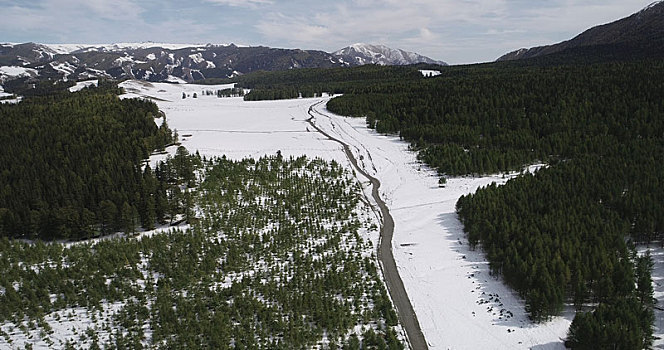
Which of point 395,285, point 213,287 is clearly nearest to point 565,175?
point 395,285

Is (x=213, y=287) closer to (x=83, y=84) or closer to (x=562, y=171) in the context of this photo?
(x=562, y=171)

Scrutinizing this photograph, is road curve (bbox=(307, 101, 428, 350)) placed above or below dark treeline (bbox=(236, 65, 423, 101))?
below

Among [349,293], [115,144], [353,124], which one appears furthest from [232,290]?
[353,124]

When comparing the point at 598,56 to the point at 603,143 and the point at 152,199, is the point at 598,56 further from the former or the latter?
the point at 152,199

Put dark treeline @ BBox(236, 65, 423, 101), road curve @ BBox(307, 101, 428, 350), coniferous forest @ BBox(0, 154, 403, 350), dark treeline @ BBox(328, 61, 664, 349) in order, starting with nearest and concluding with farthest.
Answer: coniferous forest @ BBox(0, 154, 403, 350) → road curve @ BBox(307, 101, 428, 350) → dark treeline @ BBox(328, 61, 664, 349) → dark treeline @ BBox(236, 65, 423, 101)

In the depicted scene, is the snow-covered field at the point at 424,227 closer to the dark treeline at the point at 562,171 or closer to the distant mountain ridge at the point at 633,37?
the dark treeline at the point at 562,171

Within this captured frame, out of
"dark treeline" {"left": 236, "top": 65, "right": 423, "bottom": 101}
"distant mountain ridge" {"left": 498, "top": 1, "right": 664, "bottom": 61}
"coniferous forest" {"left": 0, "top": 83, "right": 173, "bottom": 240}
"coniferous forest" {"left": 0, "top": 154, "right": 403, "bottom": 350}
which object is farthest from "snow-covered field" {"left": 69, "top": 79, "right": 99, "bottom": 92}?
"distant mountain ridge" {"left": 498, "top": 1, "right": 664, "bottom": 61}

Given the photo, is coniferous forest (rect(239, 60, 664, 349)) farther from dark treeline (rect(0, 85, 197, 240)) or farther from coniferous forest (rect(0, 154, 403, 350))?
dark treeline (rect(0, 85, 197, 240))

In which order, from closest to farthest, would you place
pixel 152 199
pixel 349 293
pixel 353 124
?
pixel 349 293 → pixel 152 199 → pixel 353 124
